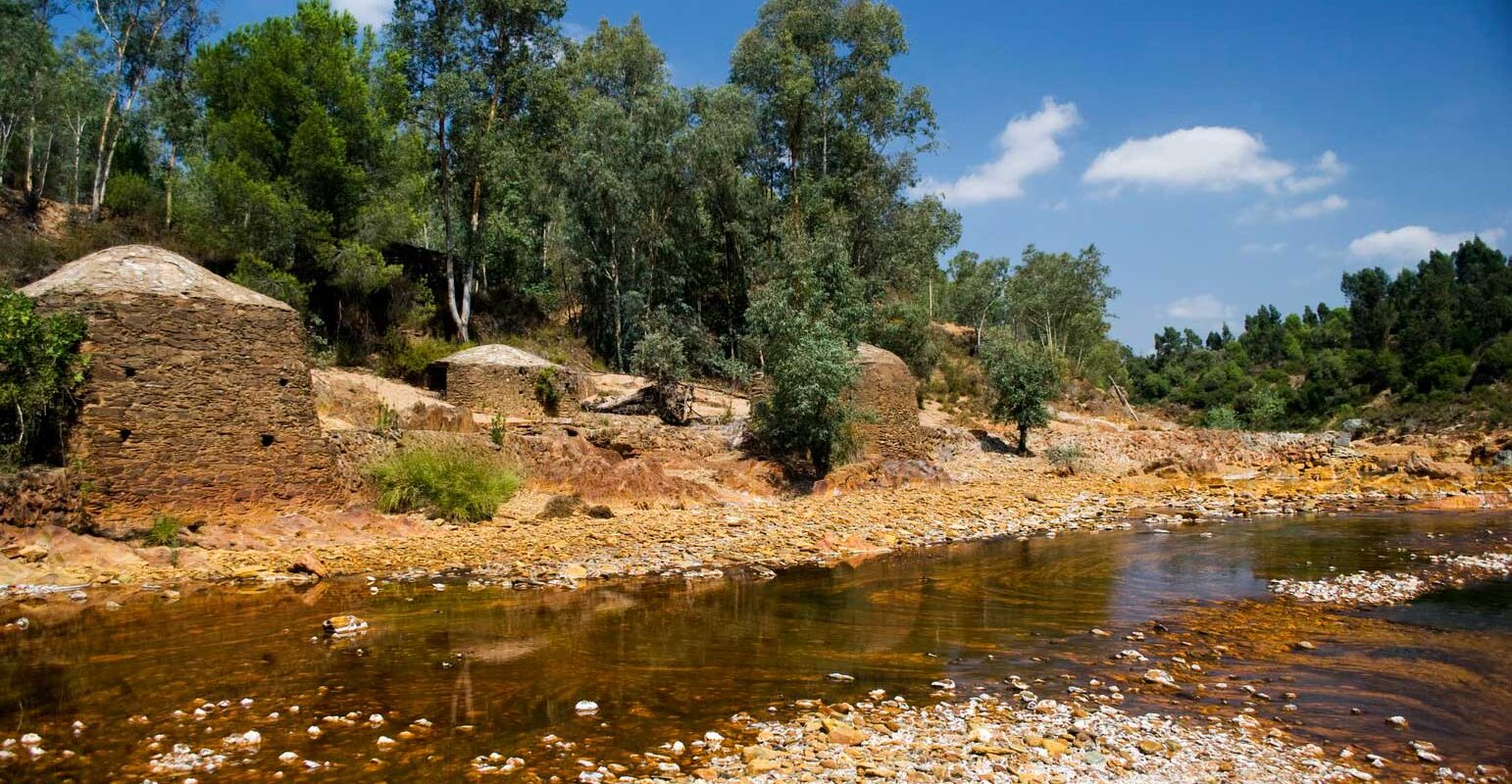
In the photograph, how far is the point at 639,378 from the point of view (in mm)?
27031

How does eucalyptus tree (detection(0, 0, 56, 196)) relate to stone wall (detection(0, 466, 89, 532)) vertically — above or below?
above

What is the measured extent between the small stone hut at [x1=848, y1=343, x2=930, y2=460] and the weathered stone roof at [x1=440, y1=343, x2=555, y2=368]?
811cm

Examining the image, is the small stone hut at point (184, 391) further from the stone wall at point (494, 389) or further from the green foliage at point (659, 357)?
the green foliage at point (659, 357)

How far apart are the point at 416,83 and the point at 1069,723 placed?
29.7 m

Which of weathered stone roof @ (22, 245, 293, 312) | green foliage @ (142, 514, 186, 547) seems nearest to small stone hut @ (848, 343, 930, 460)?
weathered stone roof @ (22, 245, 293, 312)

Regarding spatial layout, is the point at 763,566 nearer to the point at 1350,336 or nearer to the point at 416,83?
the point at 416,83

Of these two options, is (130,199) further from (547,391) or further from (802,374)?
(802,374)

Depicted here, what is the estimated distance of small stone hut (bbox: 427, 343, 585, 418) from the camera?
65.4ft

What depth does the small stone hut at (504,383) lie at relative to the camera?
19922 millimetres

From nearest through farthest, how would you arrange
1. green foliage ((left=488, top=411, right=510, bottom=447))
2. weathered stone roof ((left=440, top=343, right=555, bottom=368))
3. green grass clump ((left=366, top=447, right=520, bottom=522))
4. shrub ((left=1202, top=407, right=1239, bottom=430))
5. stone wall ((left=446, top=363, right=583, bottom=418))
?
green grass clump ((left=366, top=447, right=520, bottom=522))
green foliage ((left=488, top=411, right=510, bottom=447))
stone wall ((left=446, top=363, right=583, bottom=418))
weathered stone roof ((left=440, top=343, right=555, bottom=368))
shrub ((left=1202, top=407, right=1239, bottom=430))

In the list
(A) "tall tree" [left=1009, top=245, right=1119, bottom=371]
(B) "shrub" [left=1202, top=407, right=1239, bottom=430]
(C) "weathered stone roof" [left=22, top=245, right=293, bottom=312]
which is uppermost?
(A) "tall tree" [left=1009, top=245, right=1119, bottom=371]

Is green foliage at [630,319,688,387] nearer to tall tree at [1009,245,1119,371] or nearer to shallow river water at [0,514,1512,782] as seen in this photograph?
shallow river water at [0,514,1512,782]

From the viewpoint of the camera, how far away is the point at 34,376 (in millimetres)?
10562

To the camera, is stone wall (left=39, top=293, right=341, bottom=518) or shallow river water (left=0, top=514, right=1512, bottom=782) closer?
shallow river water (left=0, top=514, right=1512, bottom=782)
